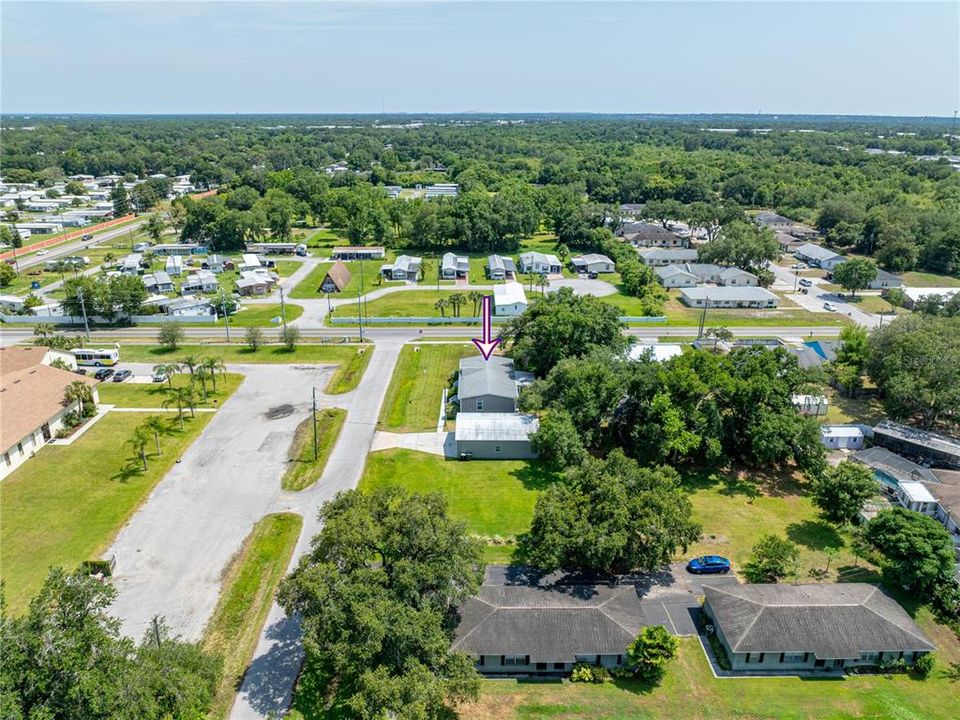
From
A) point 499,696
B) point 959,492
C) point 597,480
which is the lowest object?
point 499,696

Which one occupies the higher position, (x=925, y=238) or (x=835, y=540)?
(x=925, y=238)

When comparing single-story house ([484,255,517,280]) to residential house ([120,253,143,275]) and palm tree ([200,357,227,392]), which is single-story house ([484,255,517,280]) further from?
residential house ([120,253,143,275])

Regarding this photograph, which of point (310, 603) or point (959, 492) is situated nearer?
point (310, 603)

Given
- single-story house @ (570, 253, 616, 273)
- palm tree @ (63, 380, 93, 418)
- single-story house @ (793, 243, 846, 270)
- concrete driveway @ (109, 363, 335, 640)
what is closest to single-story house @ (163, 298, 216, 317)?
concrete driveway @ (109, 363, 335, 640)

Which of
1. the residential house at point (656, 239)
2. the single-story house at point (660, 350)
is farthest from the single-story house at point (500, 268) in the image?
the single-story house at point (660, 350)

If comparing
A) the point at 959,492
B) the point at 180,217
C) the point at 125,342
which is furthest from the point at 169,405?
the point at 180,217

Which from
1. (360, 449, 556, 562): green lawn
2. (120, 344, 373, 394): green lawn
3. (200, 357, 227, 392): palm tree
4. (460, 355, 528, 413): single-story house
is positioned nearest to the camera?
(360, 449, 556, 562): green lawn

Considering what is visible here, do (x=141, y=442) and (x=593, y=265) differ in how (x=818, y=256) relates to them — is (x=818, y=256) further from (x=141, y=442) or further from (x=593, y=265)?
(x=141, y=442)

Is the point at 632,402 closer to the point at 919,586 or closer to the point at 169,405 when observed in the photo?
the point at 919,586
